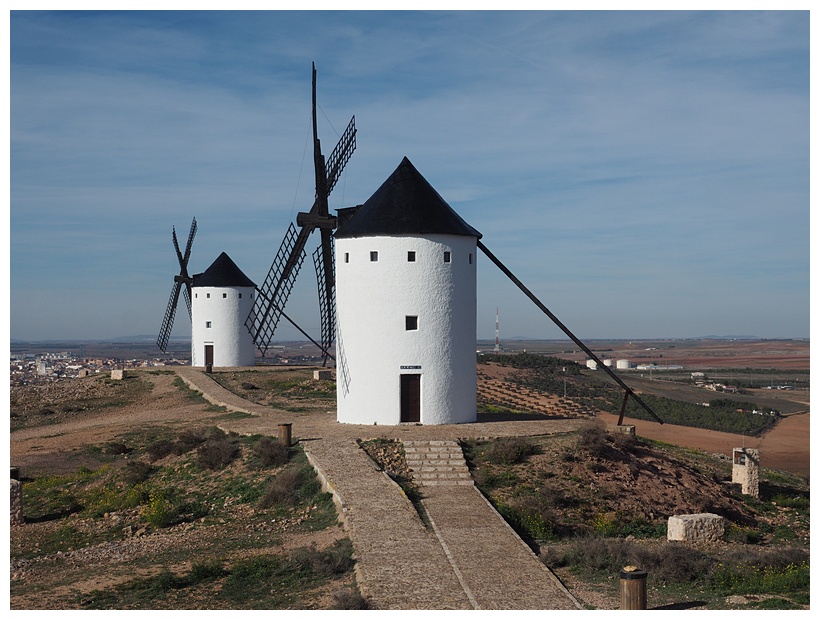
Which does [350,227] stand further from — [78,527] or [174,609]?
[174,609]

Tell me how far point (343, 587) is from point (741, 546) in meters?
8.63

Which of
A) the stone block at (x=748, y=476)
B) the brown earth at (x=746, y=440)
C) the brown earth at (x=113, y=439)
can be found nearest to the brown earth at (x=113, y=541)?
the brown earth at (x=113, y=439)

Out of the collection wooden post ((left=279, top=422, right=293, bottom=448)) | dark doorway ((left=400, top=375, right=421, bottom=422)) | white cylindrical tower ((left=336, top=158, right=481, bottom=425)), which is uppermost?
white cylindrical tower ((left=336, top=158, right=481, bottom=425))

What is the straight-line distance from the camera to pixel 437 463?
885 inches

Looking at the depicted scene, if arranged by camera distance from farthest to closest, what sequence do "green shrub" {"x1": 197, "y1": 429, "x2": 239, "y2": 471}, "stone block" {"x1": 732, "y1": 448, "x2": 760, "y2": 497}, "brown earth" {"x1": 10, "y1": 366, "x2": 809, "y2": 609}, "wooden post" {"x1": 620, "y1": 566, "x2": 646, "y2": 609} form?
"stone block" {"x1": 732, "y1": 448, "x2": 760, "y2": 497} → "green shrub" {"x1": 197, "y1": 429, "x2": 239, "y2": 471} → "brown earth" {"x1": 10, "y1": 366, "x2": 809, "y2": 609} → "wooden post" {"x1": 620, "y1": 566, "x2": 646, "y2": 609}

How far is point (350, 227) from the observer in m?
27.5

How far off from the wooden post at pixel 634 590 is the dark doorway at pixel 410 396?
14.3 meters

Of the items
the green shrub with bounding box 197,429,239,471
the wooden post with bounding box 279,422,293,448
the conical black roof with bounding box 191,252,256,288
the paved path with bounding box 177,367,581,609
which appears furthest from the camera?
the conical black roof with bounding box 191,252,256,288

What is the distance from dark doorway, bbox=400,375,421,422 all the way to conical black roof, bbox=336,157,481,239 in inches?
162

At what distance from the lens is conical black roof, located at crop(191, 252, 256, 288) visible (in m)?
49.2

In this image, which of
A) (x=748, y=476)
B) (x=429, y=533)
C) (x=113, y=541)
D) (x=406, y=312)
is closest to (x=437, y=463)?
(x=406, y=312)

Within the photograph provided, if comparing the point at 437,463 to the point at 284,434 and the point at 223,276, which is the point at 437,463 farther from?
the point at 223,276

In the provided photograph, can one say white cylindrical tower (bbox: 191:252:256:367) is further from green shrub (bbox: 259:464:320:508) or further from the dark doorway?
green shrub (bbox: 259:464:320:508)

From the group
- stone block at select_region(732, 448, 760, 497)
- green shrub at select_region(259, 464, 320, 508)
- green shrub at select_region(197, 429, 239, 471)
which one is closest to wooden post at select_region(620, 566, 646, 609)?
green shrub at select_region(259, 464, 320, 508)
